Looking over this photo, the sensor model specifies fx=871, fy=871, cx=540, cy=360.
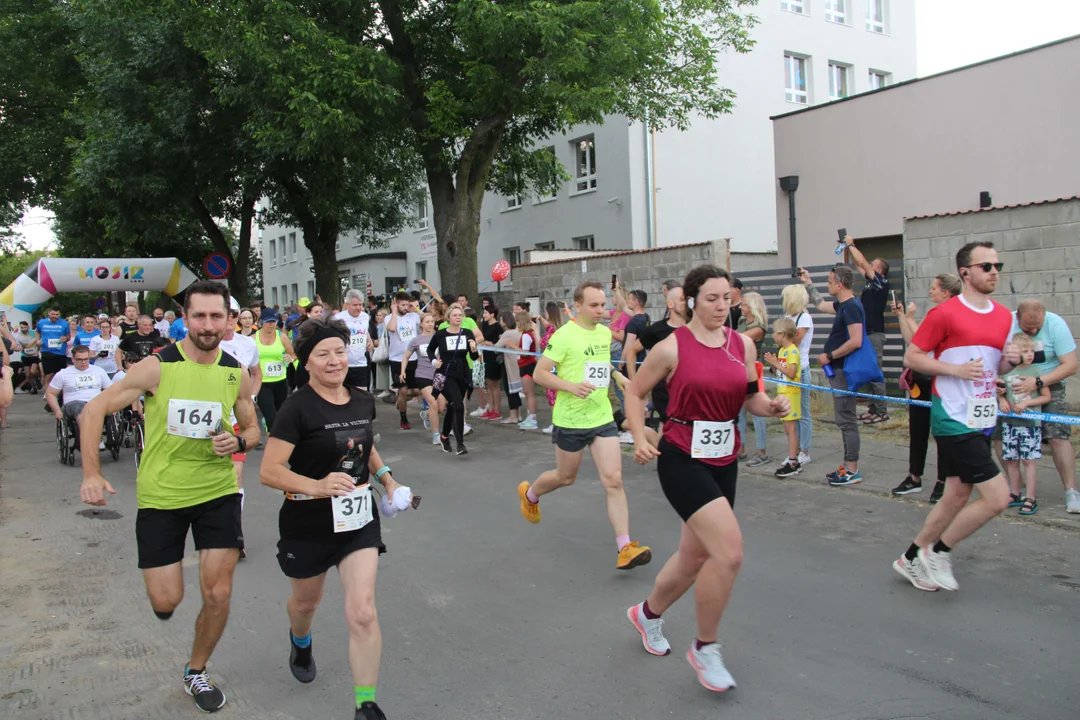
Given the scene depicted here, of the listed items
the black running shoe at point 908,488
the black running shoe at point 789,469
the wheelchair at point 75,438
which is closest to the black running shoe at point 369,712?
the black running shoe at point 908,488

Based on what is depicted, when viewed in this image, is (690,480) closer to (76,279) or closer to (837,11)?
(76,279)

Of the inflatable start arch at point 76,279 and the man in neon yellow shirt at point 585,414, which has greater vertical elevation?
the inflatable start arch at point 76,279

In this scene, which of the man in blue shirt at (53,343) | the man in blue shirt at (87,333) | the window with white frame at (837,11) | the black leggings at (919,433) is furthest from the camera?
the window with white frame at (837,11)

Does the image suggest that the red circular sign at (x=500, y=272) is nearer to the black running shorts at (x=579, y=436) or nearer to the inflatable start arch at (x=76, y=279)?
→ the inflatable start arch at (x=76, y=279)

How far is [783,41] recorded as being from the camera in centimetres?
2750

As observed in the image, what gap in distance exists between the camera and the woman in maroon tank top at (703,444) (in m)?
3.87

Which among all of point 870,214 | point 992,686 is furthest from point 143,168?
point 992,686

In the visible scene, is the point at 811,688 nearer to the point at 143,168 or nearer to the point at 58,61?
the point at 143,168

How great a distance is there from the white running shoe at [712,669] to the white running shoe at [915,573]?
1905 mm

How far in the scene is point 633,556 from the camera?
5.63 metres

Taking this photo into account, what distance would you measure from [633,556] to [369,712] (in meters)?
2.53

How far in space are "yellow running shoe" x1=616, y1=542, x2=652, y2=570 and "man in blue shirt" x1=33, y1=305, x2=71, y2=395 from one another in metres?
16.7

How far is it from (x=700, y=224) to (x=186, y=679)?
24.3m

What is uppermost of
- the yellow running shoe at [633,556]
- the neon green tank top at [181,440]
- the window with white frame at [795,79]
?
the window with white frame at [795,79]
